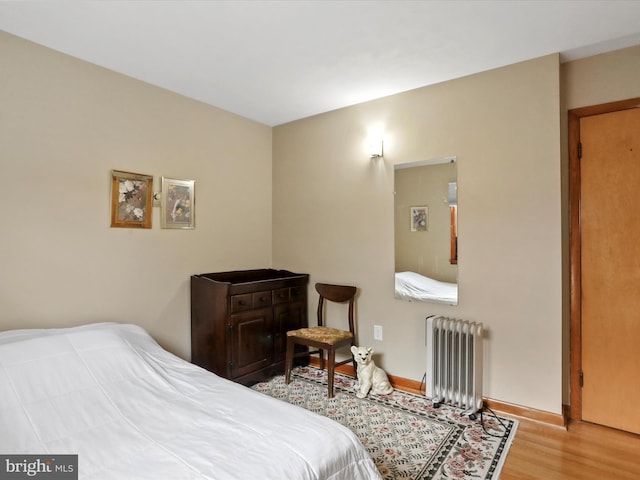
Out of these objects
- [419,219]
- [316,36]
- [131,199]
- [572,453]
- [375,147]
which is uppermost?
[316,36]

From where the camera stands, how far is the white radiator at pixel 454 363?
2529 mm

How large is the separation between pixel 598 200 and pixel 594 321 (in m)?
0.83

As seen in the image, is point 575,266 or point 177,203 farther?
point 177,203

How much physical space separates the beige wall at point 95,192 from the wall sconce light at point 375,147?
4.46ft

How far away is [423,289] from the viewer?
2.97 meters

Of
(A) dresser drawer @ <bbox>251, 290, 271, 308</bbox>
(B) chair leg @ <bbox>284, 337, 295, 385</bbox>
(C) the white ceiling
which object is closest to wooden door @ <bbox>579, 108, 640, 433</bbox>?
(C) the white ceiling

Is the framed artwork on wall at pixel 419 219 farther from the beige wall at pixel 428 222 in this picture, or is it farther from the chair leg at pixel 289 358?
the chair leg at pixel 289 358

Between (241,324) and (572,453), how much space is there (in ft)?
7.85

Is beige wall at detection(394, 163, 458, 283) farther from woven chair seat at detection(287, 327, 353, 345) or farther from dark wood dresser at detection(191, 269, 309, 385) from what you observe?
dark wood dresser at detection(191, 269, 309, 385)

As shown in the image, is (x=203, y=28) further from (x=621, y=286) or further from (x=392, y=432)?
(x=621, y=286)

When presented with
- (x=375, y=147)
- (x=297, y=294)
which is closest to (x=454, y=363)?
(x=297, y=294)

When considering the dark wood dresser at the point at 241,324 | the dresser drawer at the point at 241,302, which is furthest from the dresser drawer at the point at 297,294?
the dresser drawer at the point at 241,302

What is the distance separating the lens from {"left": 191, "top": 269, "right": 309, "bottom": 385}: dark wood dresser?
288 centimetres

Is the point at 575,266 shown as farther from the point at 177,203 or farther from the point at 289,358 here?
the point at 177,203
